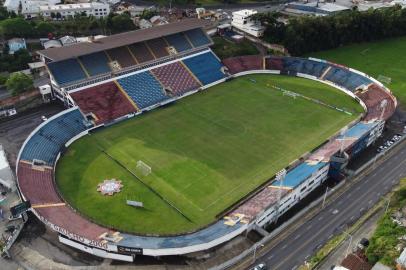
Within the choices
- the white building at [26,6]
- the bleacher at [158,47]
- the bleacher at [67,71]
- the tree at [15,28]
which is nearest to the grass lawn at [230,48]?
the bleacher at [158,47]

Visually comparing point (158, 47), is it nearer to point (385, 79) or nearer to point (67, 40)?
point (67, 40)

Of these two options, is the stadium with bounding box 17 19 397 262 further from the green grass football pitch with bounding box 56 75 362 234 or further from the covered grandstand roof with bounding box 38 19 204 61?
the covered grandstand roof with bounding box 38 19 204 61

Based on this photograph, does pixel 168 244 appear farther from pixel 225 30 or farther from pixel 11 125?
pixel 225 30

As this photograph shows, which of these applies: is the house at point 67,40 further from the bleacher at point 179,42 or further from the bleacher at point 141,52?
the bleacher at point 179,42

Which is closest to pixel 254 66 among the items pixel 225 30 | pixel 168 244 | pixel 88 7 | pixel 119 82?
pixel 225 30

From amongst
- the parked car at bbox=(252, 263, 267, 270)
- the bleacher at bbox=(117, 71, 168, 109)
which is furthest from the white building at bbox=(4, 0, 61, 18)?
the parked car at bbox=(252, 263, 267, 270)
